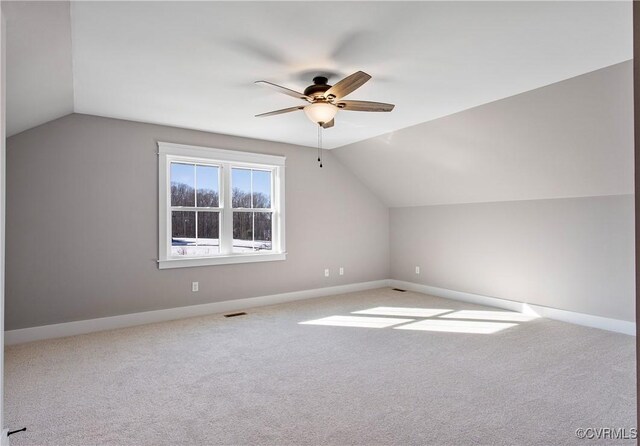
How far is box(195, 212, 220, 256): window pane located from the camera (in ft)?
16.0

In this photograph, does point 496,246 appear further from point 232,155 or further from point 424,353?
point 232,155

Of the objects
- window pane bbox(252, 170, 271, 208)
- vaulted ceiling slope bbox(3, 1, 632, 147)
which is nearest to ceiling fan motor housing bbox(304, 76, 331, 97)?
vaulted ceiling slope bbox(3, 1, 632, 147)

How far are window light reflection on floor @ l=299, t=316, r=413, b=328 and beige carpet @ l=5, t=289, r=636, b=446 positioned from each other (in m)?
0.11

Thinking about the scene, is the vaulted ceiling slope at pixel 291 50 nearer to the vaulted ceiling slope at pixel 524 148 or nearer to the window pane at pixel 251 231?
the vaulted ceiling slope at pixel 524 148

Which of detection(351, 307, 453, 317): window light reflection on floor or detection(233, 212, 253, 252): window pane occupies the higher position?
detection(233, 212, 253, 252): window pane

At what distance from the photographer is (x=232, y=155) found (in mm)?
5008

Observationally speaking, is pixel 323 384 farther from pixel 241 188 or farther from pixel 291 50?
→ pixel 241 188

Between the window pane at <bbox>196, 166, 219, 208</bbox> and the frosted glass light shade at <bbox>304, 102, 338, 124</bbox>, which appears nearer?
the frosted glass light shade at <bbox>304, 102, 338, 124</bbox>

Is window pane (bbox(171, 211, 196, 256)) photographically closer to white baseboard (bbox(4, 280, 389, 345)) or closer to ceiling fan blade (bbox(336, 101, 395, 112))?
white baseboard (bbox(4, 280, 389, 345))

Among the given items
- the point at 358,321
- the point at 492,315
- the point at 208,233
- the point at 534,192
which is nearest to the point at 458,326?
the point at 492,315

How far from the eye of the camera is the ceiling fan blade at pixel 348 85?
249 cm

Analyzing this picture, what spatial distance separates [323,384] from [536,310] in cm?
337

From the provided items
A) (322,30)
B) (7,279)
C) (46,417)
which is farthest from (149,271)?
(322,30)

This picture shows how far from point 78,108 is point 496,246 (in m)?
5.48
